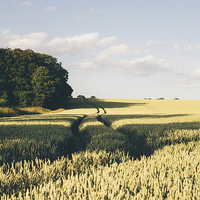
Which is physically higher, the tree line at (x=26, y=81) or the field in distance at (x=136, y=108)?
the tree line at (x=26, y=81)

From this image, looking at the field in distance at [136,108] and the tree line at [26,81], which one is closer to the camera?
the field in distance at [136,108]

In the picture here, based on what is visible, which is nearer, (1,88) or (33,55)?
(1,88)

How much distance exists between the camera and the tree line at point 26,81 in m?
38.8

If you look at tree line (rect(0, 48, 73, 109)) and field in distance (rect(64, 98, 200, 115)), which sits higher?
tree line (rect(0, 48, 73, 109))

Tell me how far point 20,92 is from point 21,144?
36.7 metres

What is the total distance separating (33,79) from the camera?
1553 inches

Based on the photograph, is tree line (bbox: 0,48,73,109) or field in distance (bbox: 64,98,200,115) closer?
field in distance (bbox: 64,98,200,115)

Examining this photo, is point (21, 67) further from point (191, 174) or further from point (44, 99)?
point (191, 174)

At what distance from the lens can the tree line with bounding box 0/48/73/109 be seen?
38750 mm

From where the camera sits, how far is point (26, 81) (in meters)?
40.9

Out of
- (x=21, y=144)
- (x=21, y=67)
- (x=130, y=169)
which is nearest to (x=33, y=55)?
(x=21, y=67)

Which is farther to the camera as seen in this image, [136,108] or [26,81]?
[136,108]

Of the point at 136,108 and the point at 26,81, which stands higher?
the point at 26,81

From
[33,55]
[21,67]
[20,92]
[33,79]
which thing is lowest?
[20,92]
